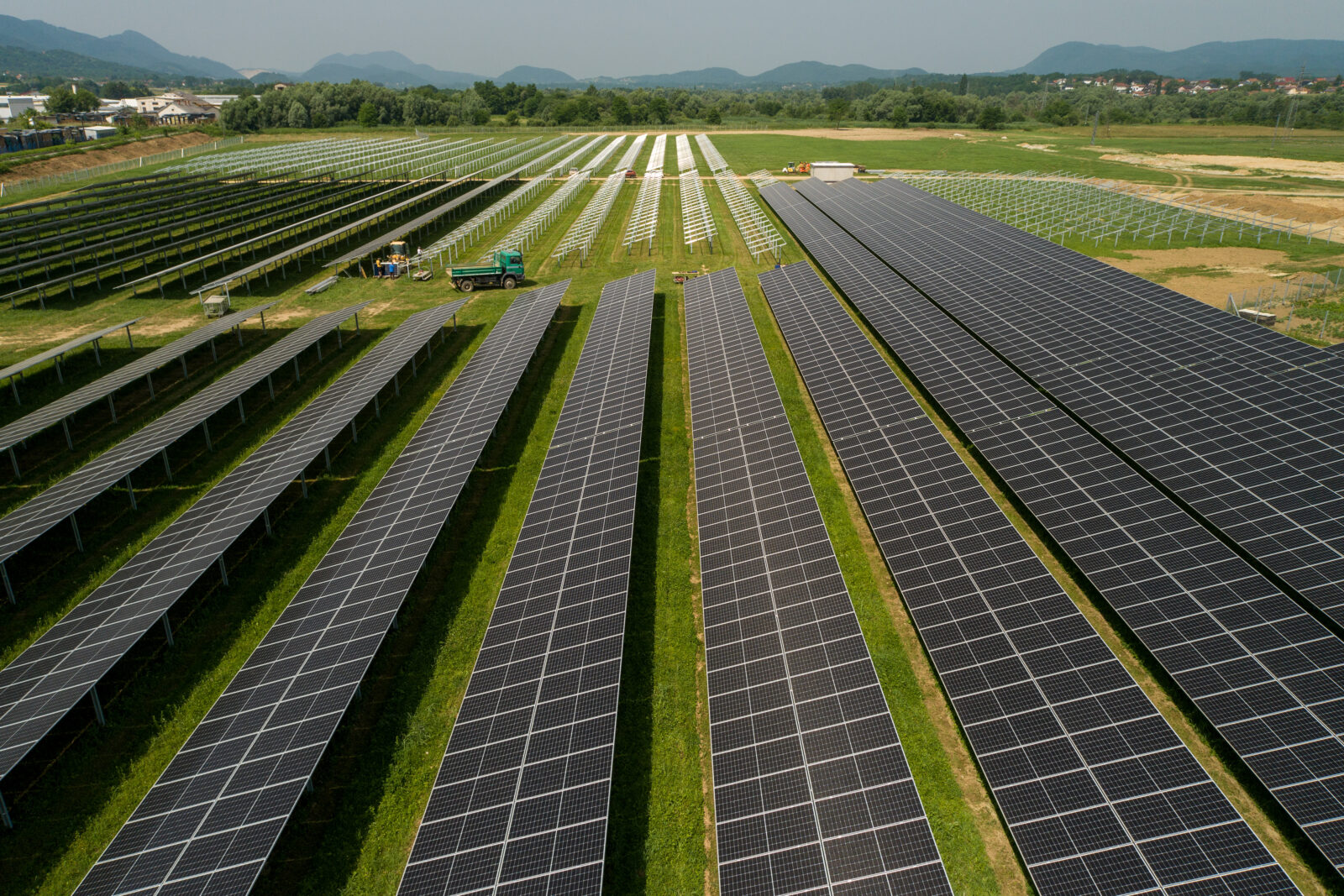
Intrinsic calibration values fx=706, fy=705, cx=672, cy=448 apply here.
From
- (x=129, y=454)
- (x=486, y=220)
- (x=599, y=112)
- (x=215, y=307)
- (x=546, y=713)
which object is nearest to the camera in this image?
(x=546, y=713)

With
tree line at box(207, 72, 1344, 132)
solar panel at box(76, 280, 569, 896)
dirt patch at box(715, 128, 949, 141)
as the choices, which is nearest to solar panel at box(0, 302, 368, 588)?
solar panel at box(76, 280, 569, 896)

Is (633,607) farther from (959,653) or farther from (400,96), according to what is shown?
(400,96)

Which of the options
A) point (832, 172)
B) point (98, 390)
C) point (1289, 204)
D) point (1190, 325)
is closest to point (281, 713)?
point (98, 390)

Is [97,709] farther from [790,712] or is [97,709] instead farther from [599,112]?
[599,112]

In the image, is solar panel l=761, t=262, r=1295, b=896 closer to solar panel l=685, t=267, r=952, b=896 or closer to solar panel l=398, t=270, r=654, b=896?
solar panel l=685, t=267, r=952, b=896

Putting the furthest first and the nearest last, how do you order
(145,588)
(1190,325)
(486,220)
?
1. (486,220)
2. (1190,325)
3. (145,588)
